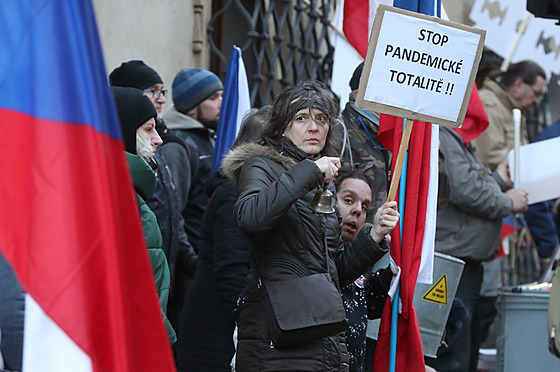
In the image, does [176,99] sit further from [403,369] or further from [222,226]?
[403,369]

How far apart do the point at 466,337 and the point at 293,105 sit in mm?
2972

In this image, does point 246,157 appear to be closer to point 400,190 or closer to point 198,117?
point 400,190

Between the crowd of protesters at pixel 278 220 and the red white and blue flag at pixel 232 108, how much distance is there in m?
0.20

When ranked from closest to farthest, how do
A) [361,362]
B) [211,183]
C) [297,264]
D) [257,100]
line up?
[297,264] < [361,362] < [211,183] < [257,100]

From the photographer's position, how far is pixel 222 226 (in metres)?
5.02

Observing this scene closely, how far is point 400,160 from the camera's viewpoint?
4488 millimetres

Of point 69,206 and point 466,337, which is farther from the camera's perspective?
point 466,337

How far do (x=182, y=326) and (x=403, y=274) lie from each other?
127cm

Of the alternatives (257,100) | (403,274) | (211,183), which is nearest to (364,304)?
(403,274)

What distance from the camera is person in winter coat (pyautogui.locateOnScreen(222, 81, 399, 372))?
384cm

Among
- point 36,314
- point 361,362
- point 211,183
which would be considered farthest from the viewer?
point 211,183

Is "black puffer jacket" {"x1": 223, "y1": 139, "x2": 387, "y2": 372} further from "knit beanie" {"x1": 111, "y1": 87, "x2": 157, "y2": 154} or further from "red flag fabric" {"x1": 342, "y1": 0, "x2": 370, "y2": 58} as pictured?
"red flag fabric" {"x1": 342, "y1": 0, "x2": 370, "y2": 58}

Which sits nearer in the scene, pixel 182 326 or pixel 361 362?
pixel 361 362

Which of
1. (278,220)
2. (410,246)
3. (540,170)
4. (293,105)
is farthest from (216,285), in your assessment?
(540,170)
